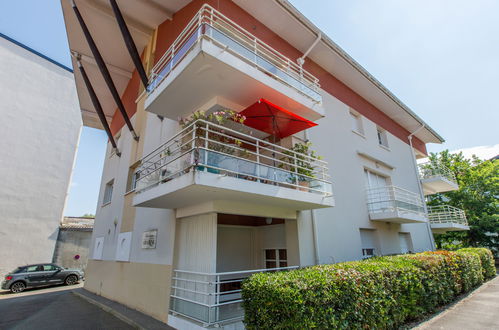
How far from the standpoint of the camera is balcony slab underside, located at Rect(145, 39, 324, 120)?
6.18 m

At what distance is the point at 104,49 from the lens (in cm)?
1301

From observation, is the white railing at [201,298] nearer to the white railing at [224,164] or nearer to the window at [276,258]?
the window at [276,258]

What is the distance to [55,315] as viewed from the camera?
877 cm

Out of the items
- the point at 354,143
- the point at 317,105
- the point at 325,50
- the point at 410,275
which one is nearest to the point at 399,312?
the point at 410,275

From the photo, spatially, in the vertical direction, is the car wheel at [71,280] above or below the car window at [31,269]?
below

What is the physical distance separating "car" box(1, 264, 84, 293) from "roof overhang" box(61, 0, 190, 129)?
1141cm

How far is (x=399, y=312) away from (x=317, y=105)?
615 cm

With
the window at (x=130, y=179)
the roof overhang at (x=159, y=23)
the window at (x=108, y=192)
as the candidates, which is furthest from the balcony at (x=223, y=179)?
the window at (x=108, y=192)

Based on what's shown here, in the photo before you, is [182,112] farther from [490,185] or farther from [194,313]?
[490,185]

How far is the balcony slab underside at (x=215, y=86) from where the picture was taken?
6176 millimetres

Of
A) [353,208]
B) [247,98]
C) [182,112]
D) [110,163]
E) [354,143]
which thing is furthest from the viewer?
[110,163]

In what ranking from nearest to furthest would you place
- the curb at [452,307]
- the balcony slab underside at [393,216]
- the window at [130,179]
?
the curb at [452,307], the balcony slab underside at [393,216], the window at [130,179]

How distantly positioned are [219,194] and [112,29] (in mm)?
11106

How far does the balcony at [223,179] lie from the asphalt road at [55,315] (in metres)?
4.24
